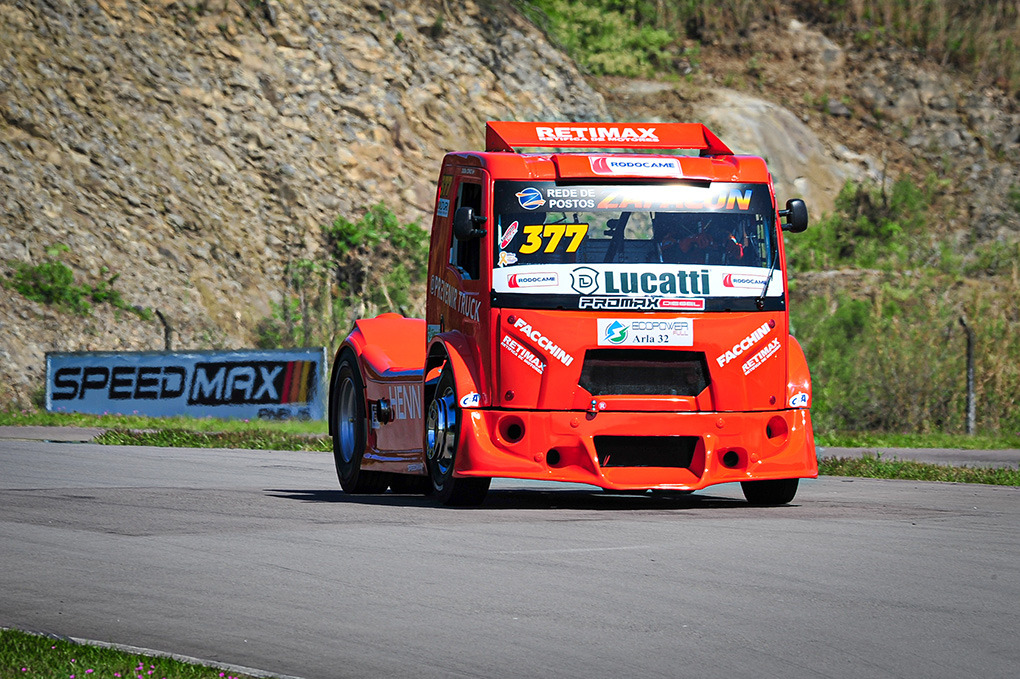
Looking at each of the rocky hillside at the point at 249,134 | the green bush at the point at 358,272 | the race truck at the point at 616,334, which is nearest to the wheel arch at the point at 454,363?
the race truck at the point at 616,334

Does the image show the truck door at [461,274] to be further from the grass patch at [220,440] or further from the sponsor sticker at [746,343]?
the grass patch at [220,440]

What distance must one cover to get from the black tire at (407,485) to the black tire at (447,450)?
1815 mm

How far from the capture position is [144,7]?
4159 cm

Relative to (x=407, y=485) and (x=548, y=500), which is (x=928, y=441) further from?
(x=548, y=500)

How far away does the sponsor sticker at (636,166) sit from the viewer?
1358cm

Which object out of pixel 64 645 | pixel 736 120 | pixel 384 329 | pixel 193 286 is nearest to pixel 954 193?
pixel 736 120

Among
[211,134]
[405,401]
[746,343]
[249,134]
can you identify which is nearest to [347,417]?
[405,401]

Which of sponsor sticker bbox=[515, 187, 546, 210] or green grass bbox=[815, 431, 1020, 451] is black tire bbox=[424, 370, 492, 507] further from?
green grass bbox=[815, 431, 1020, 451]

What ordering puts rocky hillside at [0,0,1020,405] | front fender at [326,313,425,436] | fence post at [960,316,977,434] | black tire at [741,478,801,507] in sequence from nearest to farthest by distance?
black tire at [741,478,801,507]
front fender at [326,313,425,436]
fence post at [960,316,977,434]
rocky hillside at [0,0,1020,405]

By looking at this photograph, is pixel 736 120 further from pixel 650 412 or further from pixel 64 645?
pixel 64 645

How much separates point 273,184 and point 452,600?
111 ft

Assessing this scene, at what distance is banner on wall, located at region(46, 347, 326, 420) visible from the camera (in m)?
28.8

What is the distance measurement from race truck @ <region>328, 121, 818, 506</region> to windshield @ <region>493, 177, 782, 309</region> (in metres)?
0.01

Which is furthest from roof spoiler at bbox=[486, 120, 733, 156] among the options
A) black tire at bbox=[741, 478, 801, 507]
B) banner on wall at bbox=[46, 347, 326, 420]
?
banner on wall at bbox=[46, 347, 326, 420]
